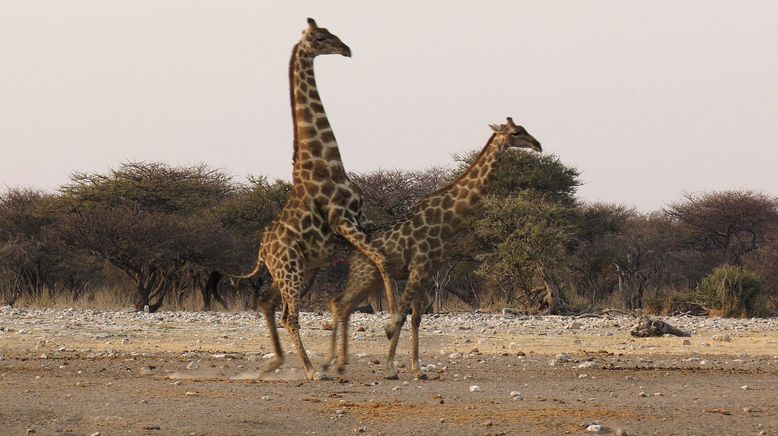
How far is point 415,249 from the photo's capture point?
12.0 m

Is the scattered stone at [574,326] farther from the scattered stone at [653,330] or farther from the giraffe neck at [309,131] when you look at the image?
the giraffe neck at [309,131]

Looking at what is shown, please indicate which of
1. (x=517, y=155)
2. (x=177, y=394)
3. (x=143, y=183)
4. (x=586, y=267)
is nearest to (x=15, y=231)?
(x=143, y=183)

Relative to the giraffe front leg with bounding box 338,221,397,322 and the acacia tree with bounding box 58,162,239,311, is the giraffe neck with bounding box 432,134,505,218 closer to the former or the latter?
the giraffe front leg with bounding box 338,221,397,322

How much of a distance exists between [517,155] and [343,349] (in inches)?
944

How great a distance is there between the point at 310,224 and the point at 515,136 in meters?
2.42

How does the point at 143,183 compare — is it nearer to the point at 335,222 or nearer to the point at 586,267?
the point at 586,267

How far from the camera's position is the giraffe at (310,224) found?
1185cm

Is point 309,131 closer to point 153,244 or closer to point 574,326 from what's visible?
point 574,326

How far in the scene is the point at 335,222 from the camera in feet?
38.9

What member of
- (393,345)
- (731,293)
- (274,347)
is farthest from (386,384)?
(731,293)

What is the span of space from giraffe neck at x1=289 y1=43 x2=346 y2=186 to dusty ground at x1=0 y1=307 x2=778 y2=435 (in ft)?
6.99

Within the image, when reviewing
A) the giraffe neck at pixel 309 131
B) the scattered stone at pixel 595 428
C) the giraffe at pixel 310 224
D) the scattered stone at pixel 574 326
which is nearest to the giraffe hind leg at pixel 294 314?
the giraffe at pixel 310 224

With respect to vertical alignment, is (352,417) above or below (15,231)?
below

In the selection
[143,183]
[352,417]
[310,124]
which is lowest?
[352,417]
